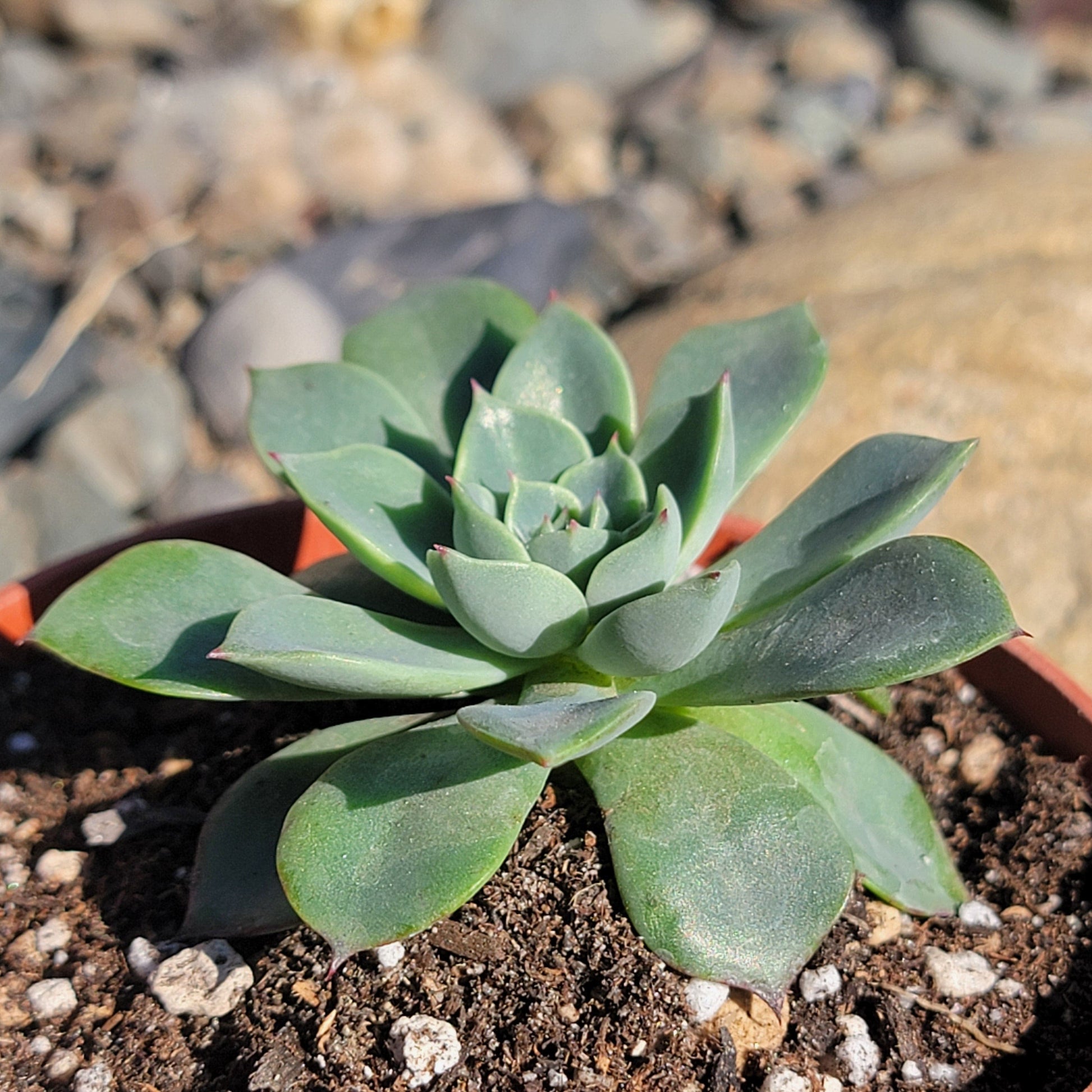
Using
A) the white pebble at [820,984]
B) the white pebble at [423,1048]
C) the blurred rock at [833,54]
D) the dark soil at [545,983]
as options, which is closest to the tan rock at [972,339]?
the dark soil at [545,983]

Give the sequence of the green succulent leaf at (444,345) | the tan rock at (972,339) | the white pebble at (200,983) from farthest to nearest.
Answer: the tan rock at (972,339) → the green succulent leaf at (444,345) → the white pebble at (200,983)

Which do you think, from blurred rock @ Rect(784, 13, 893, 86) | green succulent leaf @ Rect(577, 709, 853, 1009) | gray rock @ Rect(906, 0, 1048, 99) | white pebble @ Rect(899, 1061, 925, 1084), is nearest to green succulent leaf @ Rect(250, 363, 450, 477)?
green succulent leaf @ Rect(577, 709, 853, 1009)

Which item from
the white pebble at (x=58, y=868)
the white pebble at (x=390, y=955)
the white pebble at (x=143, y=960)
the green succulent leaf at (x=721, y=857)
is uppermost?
the green succulent leaf at (x=721, y=857)

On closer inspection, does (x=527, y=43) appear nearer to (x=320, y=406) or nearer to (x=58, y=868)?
(x=320, y=406)

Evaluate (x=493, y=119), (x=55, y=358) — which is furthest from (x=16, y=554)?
(x=493, y=119)

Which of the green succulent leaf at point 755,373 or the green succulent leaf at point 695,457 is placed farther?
the green succulent leaf at point 755,373

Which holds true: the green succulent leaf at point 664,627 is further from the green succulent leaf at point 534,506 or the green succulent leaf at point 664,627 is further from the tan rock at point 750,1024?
the tan rock at point 750,1024
